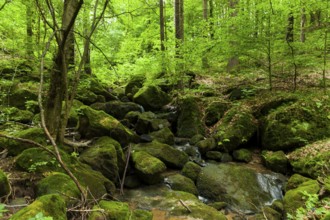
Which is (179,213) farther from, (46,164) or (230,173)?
(46,164)

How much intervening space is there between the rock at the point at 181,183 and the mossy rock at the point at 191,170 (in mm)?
252

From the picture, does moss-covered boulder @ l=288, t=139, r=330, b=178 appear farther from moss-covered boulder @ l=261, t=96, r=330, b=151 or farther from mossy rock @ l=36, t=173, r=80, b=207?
mossy rock @ l=36, t=173, r=80, b=207

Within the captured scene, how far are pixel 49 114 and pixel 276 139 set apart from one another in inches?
276

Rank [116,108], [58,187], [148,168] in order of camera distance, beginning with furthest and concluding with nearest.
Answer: [116,108] < [148,168] < [58,187]

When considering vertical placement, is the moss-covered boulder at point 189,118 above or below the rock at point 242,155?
above

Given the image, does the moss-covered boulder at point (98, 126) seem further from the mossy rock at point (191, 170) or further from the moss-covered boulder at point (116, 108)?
the moss-covered boulder at point (116, 108)

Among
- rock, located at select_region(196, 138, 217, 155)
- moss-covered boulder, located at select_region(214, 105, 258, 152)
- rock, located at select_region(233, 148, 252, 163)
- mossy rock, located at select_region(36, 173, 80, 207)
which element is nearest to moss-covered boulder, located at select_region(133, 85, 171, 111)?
moss-covered boulder, located at select_region(214, 105, 258, 152)

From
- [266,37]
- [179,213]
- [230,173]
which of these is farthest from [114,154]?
[266,37]

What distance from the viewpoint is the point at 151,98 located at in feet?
40.3

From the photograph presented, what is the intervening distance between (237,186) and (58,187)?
465 centimetres

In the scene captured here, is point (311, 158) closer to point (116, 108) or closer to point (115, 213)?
point (115, 213)

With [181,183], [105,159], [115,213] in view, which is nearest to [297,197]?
[181,183]

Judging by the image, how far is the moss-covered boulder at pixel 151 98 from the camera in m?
12.2

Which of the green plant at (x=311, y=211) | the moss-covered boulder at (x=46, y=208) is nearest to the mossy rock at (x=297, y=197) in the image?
the green plant at (x=311, y=211)
